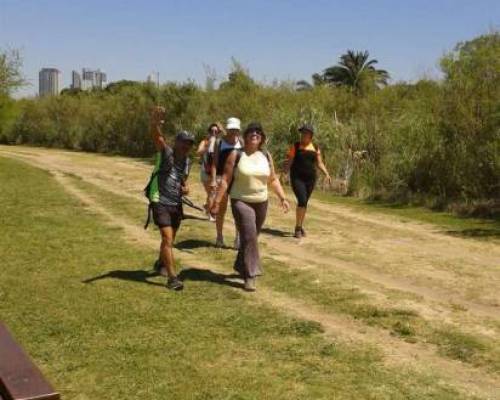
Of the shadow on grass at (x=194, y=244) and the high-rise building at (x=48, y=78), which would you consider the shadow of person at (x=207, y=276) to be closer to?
the shadow on grass at (x=194, y=244)

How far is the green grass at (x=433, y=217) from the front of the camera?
1168cm

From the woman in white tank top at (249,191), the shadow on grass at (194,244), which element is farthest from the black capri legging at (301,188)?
the woman in white tank top at (249,191)

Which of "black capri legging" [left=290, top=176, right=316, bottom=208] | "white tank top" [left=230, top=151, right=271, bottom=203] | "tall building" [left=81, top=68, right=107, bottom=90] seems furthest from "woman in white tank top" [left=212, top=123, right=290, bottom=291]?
"tall building" [left=81, top=68, right=107, bottom=90]

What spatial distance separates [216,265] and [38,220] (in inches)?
177

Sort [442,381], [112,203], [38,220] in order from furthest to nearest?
[112,203], [38,220], [442,381]

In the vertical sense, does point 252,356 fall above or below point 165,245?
below

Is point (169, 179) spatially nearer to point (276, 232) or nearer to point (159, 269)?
point (159, 269)

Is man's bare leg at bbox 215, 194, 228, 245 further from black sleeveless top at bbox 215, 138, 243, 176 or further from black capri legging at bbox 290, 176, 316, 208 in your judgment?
black capri legging at bbox 290, 176, 316, 208

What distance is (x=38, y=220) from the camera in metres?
11.6

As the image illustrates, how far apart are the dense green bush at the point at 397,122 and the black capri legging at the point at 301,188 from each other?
5389 mm

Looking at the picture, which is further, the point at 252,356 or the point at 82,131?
the point at 82,131

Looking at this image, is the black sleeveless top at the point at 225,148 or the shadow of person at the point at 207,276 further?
the black sleeveless top at the point at 225,148

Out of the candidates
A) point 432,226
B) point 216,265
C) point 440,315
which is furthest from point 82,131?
point 440,315

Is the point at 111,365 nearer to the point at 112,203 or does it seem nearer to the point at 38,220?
the point at 38,220
